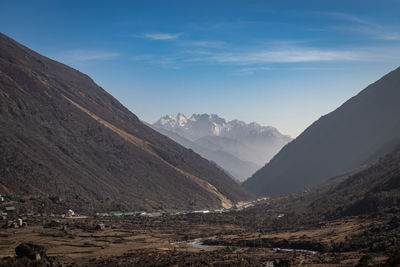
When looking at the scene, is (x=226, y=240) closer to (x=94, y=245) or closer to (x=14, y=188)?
(x=94, y=245)

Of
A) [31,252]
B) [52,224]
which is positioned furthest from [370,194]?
[31,252]

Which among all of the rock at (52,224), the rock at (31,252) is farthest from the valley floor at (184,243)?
the rock at (31,252)

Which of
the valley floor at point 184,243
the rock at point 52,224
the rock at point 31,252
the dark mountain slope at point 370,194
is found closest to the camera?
the rock at point 31,252

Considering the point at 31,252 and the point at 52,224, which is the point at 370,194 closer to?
the point at 52,224

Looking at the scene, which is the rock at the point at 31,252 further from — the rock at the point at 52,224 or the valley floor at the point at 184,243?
the rock at the point at 52,224

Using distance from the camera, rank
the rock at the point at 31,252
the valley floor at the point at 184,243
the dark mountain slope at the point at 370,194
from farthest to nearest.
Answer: the dark mountain slope at the point at 370,194, the valley floor at the point at 184,243, the rock at the point at 31,252

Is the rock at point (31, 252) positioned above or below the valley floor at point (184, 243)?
above

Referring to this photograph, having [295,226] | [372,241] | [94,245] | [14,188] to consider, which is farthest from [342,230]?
[14,188]

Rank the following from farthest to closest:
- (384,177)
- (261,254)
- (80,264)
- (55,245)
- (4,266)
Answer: (384,177) < (55,245) < (261,254) < (80,264) < (4,266)
